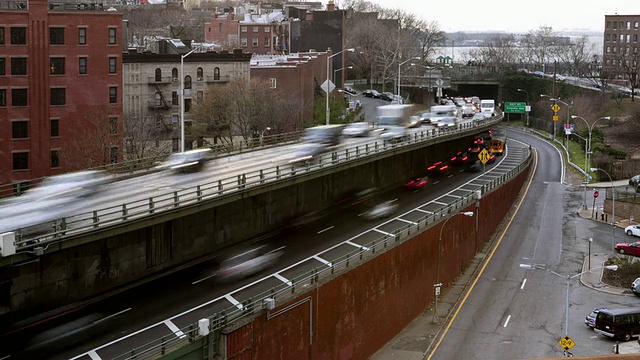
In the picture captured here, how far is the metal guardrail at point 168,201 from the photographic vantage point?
1050 inches

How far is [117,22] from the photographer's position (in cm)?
6253

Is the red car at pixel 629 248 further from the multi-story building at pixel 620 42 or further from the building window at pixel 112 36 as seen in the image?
the multi-story building at pixel 620 42

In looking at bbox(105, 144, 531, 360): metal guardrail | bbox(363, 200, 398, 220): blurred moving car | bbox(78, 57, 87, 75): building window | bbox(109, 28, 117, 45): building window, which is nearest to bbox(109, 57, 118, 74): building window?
bbox(109, 28, 117, 45): building window

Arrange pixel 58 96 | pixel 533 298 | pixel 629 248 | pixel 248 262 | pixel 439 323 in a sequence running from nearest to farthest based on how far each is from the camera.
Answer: pixel 248 262 < pixel 439 323 < pixel 533 298 < pixel 629 248 < pixel 58 96

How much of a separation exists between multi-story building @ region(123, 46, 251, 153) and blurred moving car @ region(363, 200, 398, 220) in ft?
63.6

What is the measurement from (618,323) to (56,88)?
39867mm

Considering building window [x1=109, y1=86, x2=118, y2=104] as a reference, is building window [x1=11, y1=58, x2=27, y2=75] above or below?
above

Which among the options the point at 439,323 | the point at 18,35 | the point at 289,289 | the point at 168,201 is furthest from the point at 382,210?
the point at 18,35

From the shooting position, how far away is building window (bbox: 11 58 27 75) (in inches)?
2281

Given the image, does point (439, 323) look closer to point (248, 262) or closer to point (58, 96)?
point (248, 262)

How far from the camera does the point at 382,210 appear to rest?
50.9 m

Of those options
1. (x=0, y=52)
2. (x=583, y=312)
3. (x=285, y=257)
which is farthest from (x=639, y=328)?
(x=0, y=52)

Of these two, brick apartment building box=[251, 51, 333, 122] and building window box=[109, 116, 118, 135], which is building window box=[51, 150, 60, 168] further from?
brick apartment building box=[251, 51, 333, 122]

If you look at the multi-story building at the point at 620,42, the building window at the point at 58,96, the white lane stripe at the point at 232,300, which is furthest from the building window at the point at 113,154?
the multi-story building at the point at 620,42
